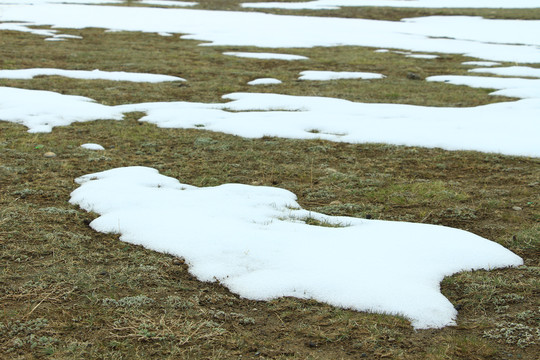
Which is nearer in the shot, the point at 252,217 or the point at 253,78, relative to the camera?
the point at 252,217

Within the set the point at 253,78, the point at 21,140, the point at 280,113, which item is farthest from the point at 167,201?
the point at 253,78

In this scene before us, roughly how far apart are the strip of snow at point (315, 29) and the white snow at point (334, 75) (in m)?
8.99

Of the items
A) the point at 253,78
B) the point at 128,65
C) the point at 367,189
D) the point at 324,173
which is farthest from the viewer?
the point at 128,65

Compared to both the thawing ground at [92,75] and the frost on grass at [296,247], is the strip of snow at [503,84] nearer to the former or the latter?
the thawing ground at [92,75]

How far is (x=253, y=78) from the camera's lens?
65.0 ft

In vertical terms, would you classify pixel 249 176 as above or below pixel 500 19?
below

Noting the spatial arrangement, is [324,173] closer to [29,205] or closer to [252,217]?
[252,217]

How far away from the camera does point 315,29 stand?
39.3 meters

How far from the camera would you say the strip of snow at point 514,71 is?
2141 cm

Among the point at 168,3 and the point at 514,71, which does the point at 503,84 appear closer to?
the point at 514,71

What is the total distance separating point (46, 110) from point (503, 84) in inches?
596

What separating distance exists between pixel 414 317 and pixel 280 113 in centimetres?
956

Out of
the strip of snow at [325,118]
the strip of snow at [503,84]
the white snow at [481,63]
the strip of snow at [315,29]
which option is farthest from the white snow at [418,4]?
the strip of snow at [325,118]

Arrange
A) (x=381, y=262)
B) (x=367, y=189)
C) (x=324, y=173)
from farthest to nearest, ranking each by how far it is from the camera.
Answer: (x=324, y=173) < (x=367, y=189) < (x=381, y=262)
